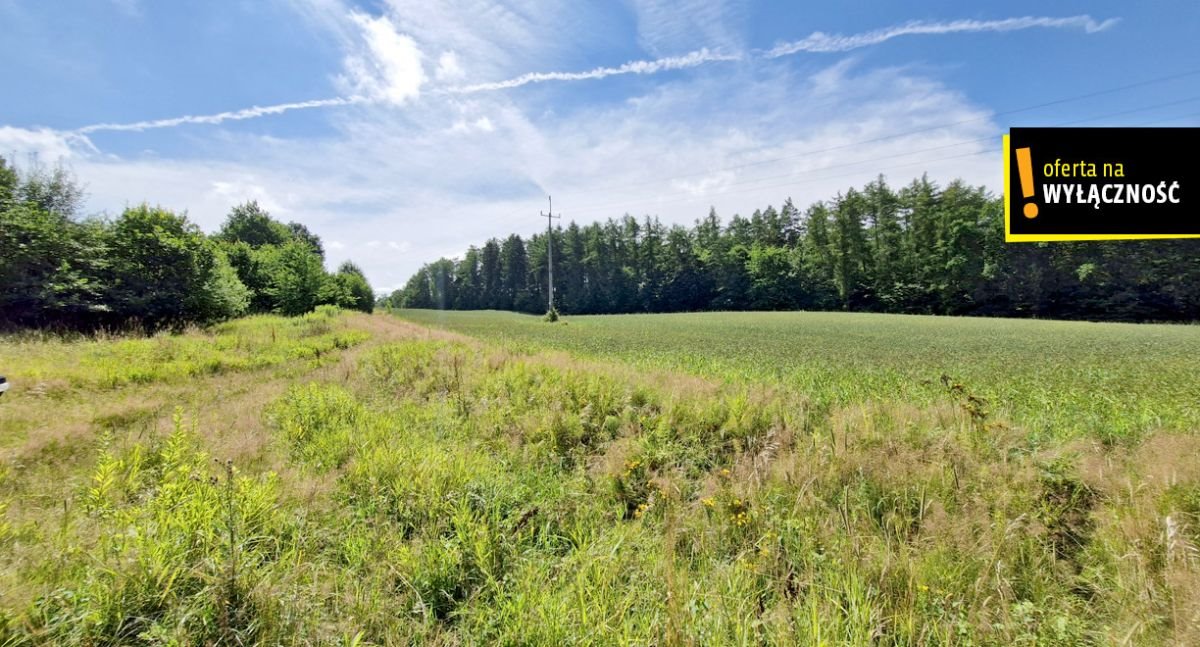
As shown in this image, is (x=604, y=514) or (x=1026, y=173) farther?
(x=1026, y=173)

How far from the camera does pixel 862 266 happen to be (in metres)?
53.9

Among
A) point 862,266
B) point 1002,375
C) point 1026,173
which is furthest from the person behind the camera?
point 862,266

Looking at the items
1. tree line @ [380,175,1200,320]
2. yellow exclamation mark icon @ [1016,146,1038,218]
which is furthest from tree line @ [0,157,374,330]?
tree line @ [380,175,1200,320]

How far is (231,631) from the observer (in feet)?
7.58

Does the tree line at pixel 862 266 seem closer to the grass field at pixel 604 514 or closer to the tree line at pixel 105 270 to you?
the grass field at pixel 604 514

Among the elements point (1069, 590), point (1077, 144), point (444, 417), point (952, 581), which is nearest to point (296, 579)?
point (444, 417)

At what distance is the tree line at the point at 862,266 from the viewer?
40562 millimetres

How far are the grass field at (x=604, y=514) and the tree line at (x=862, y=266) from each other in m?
50.4

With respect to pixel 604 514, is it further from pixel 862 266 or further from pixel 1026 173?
pixel 862 266

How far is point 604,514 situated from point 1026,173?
1288 cm

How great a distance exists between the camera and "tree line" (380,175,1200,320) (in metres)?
40.6

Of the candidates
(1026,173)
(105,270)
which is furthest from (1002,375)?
(105,270)

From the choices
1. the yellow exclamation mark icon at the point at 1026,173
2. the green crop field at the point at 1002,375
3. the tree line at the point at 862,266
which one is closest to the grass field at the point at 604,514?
the green crop field at the point at 1002,375

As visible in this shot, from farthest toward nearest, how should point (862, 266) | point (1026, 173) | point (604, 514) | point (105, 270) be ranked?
1. point (862, 266)
2. point (105, 270)
3. point (1026, 173)
4. point (604, 514)
